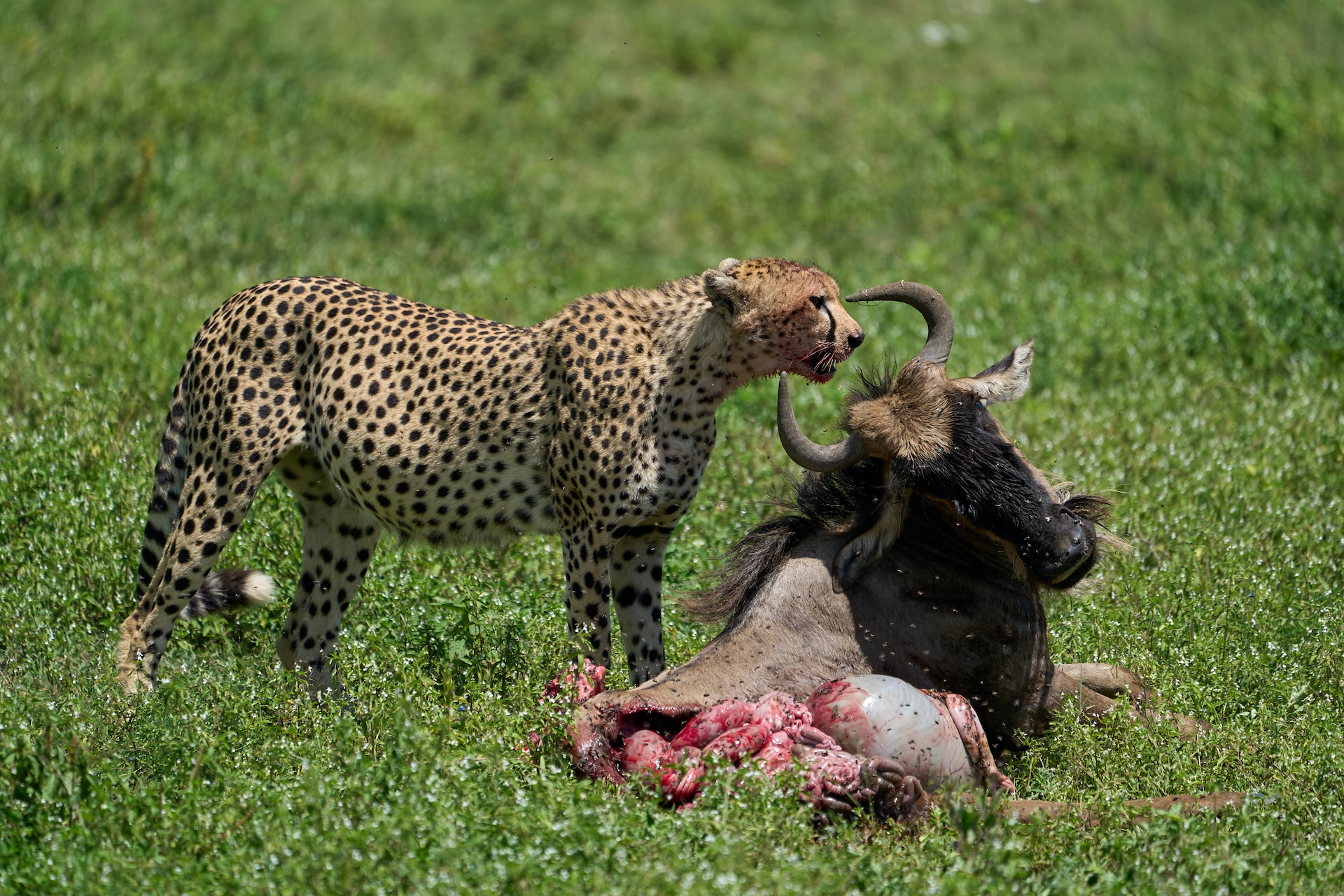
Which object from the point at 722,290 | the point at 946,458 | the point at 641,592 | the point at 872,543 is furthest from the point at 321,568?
the point at 946,458

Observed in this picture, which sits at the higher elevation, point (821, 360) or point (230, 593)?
point (821, 360)

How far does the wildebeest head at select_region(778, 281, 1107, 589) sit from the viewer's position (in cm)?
604

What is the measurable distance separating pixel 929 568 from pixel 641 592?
1255 millimetres

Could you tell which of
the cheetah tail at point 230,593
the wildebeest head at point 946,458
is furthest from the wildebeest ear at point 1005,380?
the cheetah tail at point 230,593

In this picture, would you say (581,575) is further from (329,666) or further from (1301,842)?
(1301,842)

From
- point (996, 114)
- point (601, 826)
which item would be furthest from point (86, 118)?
point (601, 826)

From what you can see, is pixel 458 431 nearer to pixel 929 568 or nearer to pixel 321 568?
pixel 321 568

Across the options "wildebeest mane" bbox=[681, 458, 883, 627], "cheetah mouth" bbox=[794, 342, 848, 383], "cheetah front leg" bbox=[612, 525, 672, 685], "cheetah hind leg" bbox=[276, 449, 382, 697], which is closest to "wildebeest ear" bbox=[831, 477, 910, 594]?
"wildebeest mane" bbox=[681, 458, 883, 627]

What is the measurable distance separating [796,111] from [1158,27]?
5.28 meters

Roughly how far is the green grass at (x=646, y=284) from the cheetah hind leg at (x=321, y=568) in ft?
0.59

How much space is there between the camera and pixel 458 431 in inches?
269

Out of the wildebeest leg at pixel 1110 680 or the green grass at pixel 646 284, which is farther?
the wildebeest leg at pixel 1110 680

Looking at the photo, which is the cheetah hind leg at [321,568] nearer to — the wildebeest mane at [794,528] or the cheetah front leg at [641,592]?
the cheetah front leg at [641,592]

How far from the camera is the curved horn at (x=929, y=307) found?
6.24 metres
